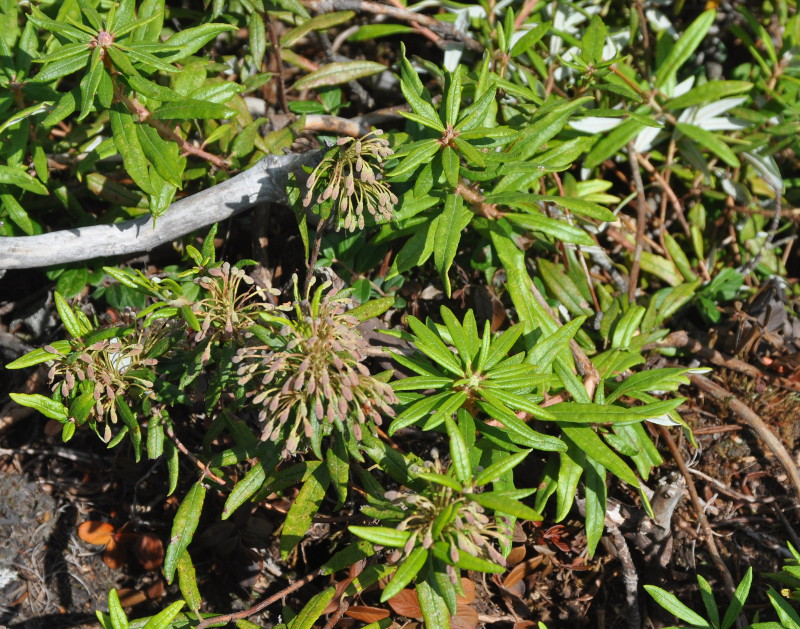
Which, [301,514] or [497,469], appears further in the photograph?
[301,514]

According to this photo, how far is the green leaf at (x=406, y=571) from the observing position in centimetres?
207

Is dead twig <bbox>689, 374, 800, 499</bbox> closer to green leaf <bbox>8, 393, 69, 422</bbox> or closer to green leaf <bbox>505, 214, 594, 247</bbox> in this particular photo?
green leaf <bbox>505, 214, 594, 247</bbox>

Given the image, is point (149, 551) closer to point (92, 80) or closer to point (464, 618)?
point (464, 618)

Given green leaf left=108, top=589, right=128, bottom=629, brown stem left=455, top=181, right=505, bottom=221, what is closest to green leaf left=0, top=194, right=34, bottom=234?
green leaf left=108, top=589, right=128, bottom=629

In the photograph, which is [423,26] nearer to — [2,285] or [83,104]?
[83,104]

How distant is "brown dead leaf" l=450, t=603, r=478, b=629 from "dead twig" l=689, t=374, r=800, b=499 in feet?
5.01

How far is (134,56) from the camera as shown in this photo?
2527 millimetres

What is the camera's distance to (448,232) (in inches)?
109

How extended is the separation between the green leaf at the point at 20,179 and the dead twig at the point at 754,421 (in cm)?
309

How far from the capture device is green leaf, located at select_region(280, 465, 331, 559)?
2617mm

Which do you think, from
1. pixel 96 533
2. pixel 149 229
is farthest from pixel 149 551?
pixel 149 229

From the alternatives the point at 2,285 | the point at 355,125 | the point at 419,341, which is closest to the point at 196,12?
the point at 355,125

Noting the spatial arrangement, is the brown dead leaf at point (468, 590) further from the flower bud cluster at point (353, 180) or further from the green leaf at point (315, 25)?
the green leaf at point (315, 25)

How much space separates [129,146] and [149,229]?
528mm
